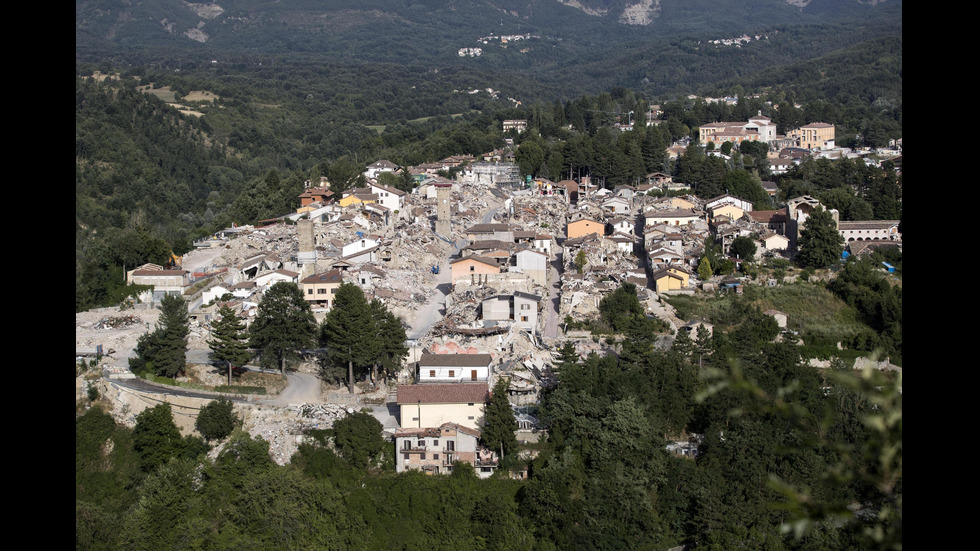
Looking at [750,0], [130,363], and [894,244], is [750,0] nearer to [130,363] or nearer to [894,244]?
[894,244]

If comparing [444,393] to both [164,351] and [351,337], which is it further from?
[164,351]

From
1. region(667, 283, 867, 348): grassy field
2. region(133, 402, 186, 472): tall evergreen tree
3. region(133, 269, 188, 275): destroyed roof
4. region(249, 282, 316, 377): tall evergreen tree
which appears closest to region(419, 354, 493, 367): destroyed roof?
region(249, 282, 316, 377): tall evergreen tree

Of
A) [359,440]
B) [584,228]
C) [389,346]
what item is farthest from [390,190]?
[359,440]

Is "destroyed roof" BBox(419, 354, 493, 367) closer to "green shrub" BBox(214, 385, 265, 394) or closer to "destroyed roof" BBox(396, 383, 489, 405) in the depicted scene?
"destroyed roof" BBox(396, 383, 489, 405)

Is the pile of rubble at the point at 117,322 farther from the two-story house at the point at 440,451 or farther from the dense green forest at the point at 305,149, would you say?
the two-story house at the point at 440,451
